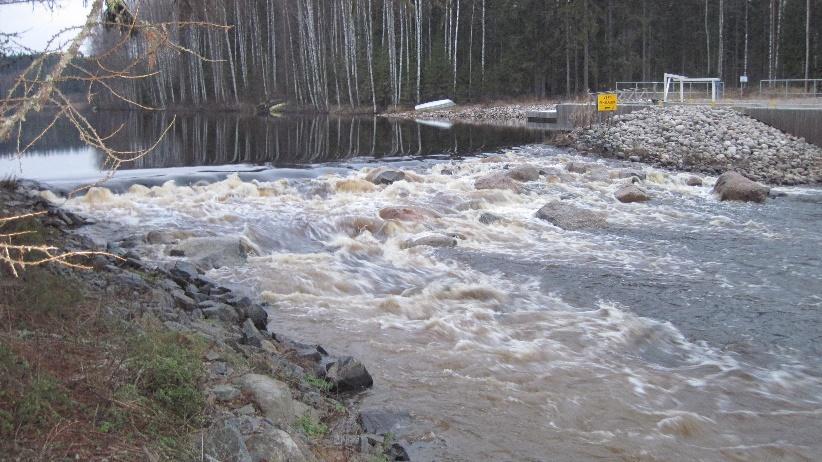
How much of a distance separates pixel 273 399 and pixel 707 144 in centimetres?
2048

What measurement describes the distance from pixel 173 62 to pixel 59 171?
44240 millimetres

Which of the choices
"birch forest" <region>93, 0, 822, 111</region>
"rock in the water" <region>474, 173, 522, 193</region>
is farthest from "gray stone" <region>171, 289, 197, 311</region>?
"birch forest" <region>93, 0, 822, 111</region>

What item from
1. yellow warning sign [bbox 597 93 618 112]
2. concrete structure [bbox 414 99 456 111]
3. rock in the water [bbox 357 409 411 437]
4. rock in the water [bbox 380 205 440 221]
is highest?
concrete structure [bbox 414 99 456 111]

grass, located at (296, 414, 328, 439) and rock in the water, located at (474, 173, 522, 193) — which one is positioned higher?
rock in the water, located at (474, 173, 522, 193)

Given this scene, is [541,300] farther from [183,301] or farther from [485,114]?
[485,114]

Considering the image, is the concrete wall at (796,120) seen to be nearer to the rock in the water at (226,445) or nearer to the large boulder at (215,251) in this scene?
the large boulder at (215,251)

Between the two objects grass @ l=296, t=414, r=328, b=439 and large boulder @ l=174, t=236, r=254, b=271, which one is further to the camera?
large boulder @ l=174, t=236, r=254, b=271

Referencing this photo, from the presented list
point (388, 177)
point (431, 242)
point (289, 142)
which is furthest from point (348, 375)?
point (289, 142)

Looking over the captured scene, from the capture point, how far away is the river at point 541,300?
5781mm

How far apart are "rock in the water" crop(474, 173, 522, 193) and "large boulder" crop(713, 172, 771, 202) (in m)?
4.63

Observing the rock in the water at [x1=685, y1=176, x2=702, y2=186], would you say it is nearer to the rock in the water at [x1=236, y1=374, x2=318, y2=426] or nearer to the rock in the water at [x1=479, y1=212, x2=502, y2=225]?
the rock in the water at [x1=479, y1=212, x2=502, y2=225]

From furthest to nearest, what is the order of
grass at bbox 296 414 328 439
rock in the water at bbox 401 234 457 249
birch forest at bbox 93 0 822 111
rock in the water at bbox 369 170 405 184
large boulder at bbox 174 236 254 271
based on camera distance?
birch forest at bbox 93 0 822 111, rock in the water at bbox 369 170 405 184, rock in the water at bbox 401 234 457 249, large boulder at bbox 174 236 254 271, grass at bbox 296 414 328 439

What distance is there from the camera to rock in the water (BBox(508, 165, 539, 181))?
1861 centimetres

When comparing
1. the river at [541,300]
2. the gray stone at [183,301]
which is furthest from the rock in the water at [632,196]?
the gray stone at [183,301]
